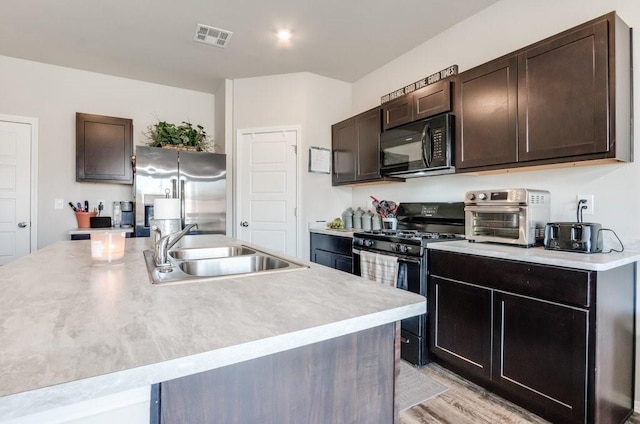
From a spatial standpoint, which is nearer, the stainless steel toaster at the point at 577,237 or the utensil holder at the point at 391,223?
the stainless steel toaster at the point at 577,237

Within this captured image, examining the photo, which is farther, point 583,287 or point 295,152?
point 295,152

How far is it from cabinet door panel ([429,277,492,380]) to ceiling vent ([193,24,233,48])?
9.16 ft

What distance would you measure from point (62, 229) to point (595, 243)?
15.9ft

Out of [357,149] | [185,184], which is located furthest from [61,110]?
[357,149]

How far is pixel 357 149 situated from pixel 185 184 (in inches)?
74.7

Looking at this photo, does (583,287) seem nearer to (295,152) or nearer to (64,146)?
(295,152)

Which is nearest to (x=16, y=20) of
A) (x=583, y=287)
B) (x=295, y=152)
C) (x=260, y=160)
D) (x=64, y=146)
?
(x=64, y=146)

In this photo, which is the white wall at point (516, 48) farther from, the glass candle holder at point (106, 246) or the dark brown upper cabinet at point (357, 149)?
the glass candle holder at point (106, 246)

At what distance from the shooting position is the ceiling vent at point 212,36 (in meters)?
3.01

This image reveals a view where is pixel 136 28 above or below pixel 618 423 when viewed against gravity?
above

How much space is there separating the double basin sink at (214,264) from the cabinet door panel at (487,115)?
1.63 meters

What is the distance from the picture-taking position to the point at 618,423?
1749 mm

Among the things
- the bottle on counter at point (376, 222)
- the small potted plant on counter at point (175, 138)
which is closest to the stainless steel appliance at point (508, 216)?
the bottle on counter at point (376, 222)

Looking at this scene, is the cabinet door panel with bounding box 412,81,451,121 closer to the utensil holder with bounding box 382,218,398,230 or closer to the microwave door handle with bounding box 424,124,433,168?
the microwave door handle with bounding box 424,124,433,168
